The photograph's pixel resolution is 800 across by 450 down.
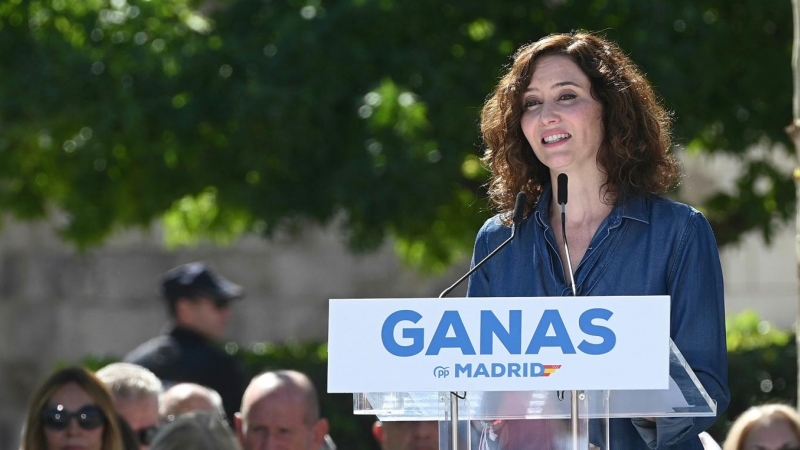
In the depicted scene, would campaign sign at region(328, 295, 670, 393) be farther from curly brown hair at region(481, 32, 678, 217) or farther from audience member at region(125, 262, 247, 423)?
audience member at region(125, 262, 247, 423)

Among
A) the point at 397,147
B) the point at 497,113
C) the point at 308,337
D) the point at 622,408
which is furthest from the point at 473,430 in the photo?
the point at 308,337

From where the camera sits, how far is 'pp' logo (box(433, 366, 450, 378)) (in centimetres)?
287

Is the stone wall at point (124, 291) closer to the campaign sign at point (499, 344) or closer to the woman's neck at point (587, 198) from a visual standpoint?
the woman's neck at point (587, 198)

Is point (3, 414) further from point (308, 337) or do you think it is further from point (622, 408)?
point (622, 408)

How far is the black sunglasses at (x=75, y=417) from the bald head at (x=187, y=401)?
102 cm

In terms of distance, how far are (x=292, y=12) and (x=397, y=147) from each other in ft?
3.55

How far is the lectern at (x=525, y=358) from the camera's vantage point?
111 inches

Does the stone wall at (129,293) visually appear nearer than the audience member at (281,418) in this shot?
No

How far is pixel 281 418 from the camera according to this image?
20.6 feet

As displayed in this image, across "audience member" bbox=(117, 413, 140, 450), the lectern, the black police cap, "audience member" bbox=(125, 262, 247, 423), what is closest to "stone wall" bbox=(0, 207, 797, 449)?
the black police cap

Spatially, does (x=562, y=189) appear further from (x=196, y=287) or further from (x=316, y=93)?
(x=196, y=287)

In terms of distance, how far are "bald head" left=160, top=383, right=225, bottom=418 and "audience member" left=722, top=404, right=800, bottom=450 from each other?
2.46m

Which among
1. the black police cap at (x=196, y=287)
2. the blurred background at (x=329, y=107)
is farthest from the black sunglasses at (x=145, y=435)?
the black police cap at (x=196, y=287)

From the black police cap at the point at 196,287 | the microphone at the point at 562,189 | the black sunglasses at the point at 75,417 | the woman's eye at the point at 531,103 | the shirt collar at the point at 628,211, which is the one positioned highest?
the woman's eye at the point at 531,103
